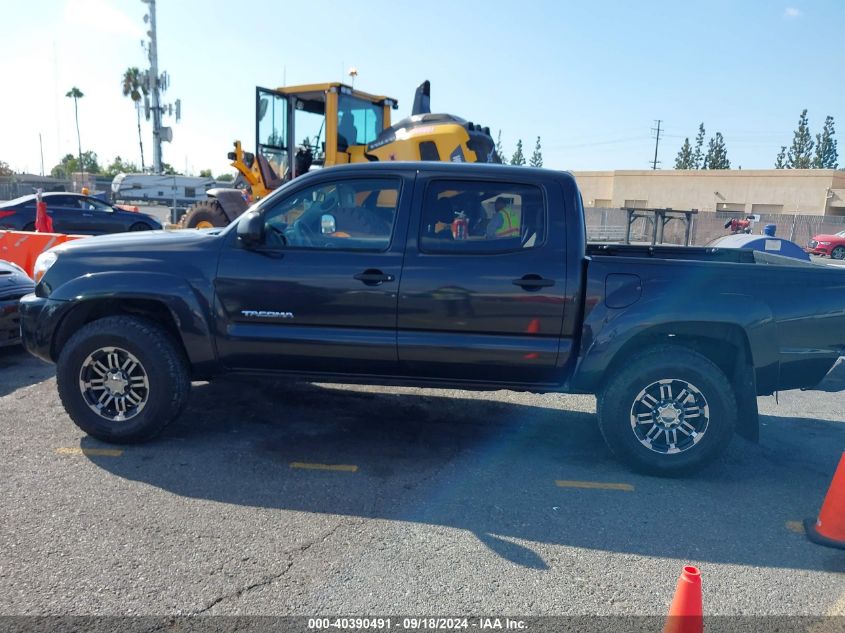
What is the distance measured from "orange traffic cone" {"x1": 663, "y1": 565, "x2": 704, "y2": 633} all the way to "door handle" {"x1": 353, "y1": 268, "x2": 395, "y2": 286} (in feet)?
8.42

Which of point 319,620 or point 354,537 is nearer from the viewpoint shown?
point 319,620

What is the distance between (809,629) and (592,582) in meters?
0.93

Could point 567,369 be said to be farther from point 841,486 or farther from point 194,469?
point 194,469

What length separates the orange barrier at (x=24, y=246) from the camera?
922cm

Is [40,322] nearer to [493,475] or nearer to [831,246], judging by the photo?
[493,475]

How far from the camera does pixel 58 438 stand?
186 inches

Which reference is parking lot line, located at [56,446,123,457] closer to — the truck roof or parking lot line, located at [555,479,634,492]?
the truck roof

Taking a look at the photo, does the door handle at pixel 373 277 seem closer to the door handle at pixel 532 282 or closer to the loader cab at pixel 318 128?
the door handle at pixel 532 282

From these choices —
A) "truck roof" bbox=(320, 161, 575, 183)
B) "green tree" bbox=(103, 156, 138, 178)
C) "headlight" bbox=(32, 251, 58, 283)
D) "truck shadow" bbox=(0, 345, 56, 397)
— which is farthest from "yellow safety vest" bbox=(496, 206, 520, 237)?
"green tree" bbox=(103, 156, 138, 178)

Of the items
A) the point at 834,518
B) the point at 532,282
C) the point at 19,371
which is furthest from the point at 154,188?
the point at 834,518

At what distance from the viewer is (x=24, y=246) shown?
9383 millimetres

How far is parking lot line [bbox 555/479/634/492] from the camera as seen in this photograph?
4.21 meters

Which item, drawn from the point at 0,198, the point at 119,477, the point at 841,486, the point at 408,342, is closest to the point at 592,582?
the point at 841,486

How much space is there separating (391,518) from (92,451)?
2.27 metres
